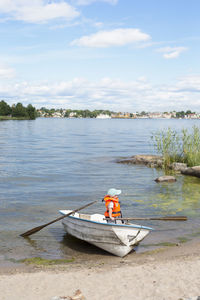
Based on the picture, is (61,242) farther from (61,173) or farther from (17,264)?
(61,173)

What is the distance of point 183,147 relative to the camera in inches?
1141

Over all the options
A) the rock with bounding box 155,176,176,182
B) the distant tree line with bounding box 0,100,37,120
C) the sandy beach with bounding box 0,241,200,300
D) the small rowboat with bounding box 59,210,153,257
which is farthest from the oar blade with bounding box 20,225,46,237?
the distant tree line with bounding box 0,100,37,120

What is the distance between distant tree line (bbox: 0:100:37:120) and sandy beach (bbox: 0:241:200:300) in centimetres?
17773

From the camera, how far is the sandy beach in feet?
26.4

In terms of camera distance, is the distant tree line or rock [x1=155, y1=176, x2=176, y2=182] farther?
the distant tree line

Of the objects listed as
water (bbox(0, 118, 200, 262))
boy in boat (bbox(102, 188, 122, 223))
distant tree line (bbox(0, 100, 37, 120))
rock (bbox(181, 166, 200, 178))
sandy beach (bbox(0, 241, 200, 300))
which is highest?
distant tree line (bbox(0, 100, 37, 120))

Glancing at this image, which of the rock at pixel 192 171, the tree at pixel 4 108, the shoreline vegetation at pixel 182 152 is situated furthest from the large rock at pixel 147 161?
the tree at pixel 4 108

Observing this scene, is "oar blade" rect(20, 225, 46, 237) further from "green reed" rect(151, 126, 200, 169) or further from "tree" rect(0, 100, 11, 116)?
"tree" rect(0, 100, 11, 116)

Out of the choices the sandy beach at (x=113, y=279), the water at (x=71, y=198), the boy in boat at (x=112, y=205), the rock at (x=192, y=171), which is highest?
the boy in boat at (x=112, y=205)

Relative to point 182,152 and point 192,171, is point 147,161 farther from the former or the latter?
point 192,171

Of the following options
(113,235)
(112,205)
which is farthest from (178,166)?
(113,235)

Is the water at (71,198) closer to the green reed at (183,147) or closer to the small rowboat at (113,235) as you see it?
the small rowboat at (113,235)

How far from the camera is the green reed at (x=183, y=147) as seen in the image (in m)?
27.4

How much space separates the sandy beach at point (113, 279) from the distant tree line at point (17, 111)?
583ft
